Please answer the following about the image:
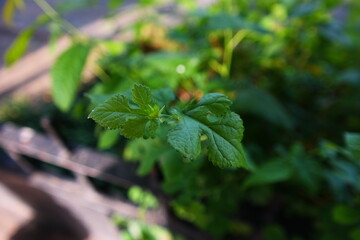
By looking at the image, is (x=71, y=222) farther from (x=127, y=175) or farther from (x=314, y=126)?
(x=314, y=126)

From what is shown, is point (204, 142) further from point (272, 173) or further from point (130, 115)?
point (272, 173)

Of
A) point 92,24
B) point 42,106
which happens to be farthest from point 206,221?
point 92,24

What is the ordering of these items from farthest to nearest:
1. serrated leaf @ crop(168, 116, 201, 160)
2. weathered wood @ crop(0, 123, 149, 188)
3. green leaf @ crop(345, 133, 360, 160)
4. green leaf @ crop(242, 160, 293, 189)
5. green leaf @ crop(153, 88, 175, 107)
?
1. weathered wood @ crop(0, 123, 149, 188)
2. green leaf @ crop(242, 160, 293, 189)
3. green leaf @ crop(345, 133, 360, 160)
4. green leaf @ crop(153, 88, 175, 107)
5. serrated leaf @ crop(168, 116, 201, 160)

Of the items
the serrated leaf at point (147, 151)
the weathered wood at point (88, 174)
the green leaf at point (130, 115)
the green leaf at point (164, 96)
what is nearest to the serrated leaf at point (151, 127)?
the green leaf at point (130, 115)

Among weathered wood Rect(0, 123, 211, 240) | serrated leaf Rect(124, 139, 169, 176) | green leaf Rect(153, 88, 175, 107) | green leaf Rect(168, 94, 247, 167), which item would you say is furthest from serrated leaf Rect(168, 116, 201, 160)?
weathered wood Rect(0, 123, 211, 240)

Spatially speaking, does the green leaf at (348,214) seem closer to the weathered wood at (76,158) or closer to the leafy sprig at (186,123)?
the leafy sprig at (186,123)

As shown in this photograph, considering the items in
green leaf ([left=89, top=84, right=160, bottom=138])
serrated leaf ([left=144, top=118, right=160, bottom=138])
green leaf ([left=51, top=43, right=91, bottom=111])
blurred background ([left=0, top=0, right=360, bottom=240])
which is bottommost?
blurred background ([left=0, top=0, right=360, bottom=240])

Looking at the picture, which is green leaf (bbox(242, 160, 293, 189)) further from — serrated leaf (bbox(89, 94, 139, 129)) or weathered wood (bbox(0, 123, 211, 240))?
serrated leaf (bbox(89, 94, 139, 129))
